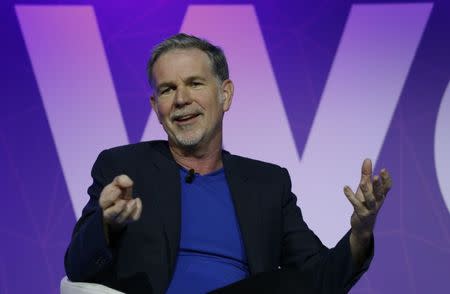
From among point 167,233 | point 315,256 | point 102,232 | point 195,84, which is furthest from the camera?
point 195,84

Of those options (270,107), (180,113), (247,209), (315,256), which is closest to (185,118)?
(180,113)

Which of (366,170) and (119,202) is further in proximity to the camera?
(366,170)

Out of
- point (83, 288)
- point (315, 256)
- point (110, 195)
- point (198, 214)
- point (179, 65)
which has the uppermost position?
point (179, 65)

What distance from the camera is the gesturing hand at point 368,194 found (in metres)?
1.93

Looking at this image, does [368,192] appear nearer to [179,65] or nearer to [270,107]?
[179,65]

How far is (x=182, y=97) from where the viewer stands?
7.63 feet

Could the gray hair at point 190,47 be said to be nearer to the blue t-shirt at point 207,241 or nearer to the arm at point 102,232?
the blue t-shirt at point 207,241

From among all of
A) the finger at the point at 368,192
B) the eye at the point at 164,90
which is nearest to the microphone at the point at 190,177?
the eye at the point at 164,90

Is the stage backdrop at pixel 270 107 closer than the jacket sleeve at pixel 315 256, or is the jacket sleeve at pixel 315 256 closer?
the jacket sleeve at pixel 315 256

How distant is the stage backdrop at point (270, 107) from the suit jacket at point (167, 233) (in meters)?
0.91

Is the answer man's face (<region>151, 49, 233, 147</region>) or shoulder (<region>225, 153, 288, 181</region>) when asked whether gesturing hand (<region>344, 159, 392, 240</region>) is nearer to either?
shoulder (<region>225, 153, 288, 181</region>)

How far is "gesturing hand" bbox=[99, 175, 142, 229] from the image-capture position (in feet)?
5.69

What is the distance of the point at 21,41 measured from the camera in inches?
132

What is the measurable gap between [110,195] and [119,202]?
0.03 meters
